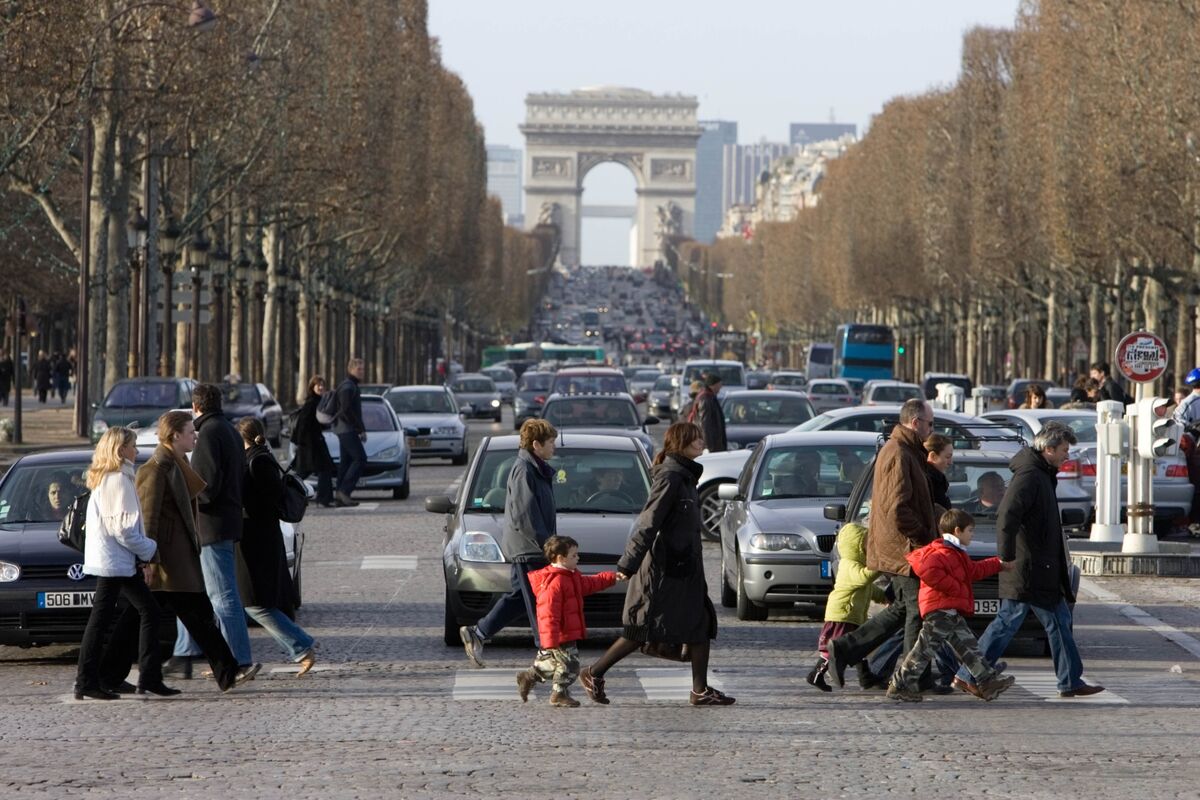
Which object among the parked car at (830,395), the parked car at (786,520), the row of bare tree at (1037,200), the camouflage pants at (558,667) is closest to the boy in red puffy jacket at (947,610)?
the camouflage pants at (558,667)

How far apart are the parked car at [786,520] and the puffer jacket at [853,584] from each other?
2.71 meters

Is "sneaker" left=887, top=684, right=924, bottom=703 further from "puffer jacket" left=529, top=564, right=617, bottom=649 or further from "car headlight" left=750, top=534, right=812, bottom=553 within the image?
"car headlight" left=750, top=534, right=812, bottom=553

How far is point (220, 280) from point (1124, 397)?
26156 mm

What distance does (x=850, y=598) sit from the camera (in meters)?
12.7

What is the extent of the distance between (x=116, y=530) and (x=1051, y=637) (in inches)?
189

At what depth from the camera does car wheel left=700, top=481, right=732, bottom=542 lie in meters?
23.7

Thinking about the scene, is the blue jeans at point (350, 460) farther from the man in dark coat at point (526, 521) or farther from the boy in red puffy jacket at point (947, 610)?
the boy in red puffy jacket at point (947, 610)

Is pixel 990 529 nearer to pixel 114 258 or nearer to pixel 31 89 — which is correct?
pixel 31 89

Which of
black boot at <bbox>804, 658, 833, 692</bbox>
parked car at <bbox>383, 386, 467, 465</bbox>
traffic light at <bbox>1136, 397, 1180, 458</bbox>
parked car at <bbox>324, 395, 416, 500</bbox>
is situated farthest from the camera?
parked car at <bbox>383, 386, 467, 465</bbox>

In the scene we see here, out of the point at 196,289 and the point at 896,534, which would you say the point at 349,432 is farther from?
the point at 196,289

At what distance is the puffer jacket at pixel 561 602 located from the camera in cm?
1209

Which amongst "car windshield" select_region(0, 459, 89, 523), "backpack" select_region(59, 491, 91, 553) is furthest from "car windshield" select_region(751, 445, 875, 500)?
"backpack" select_region(59, 491, 91, 553)

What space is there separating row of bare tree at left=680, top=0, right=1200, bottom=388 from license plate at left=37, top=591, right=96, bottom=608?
35.8 meters

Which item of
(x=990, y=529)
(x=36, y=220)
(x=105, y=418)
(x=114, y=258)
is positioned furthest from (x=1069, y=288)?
(x=990, y=529)
